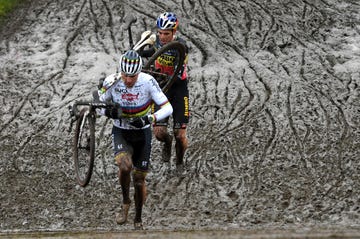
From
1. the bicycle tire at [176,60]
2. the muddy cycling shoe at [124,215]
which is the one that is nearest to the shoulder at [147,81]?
the bicycle tire at [176,60]

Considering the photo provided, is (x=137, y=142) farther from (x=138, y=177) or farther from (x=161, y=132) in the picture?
(x=161, y=132)

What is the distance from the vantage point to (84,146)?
10.9 m

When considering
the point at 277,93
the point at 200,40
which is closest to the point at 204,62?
the point at 200,40

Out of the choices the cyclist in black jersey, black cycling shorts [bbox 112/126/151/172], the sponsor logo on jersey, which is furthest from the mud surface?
the sponsor logo on jersey

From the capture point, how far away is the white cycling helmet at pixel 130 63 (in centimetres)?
936

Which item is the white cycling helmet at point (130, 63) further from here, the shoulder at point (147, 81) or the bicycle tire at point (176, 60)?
the bicycle tire at point (176, 60)

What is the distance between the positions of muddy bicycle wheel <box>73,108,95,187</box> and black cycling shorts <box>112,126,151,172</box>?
0.37 meters

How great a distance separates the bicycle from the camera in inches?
390

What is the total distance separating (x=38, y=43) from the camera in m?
17.7

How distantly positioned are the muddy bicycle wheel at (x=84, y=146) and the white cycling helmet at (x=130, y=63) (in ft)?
3.46

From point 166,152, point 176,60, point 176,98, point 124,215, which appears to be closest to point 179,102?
point 176,98

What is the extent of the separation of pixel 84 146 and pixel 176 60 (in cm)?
227

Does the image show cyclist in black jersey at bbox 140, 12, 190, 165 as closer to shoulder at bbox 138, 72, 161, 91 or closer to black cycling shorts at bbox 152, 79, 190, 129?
black cycling shorts at bbox 152, 79, 190, 129

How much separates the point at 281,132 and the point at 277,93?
1766 millimetres
